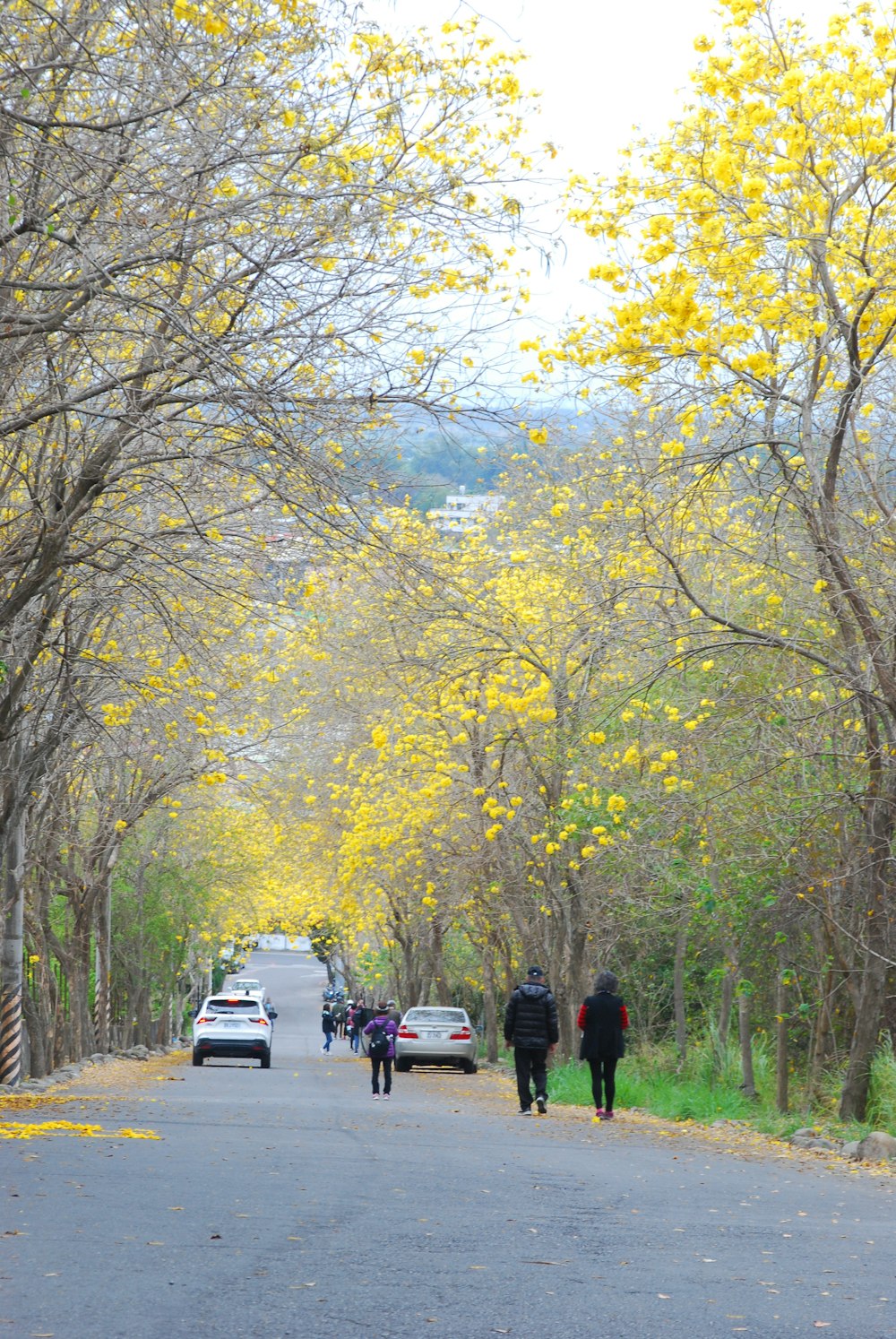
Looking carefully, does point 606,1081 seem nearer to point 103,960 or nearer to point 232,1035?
point 232,1035

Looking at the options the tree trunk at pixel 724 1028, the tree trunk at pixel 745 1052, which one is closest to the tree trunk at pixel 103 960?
the tree trunk at pixel 724 1028

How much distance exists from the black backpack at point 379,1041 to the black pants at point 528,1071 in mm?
3599

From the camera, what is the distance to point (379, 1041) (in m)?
21.1

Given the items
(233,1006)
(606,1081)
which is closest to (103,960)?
(233,1006)

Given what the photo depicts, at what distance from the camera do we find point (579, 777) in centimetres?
2225

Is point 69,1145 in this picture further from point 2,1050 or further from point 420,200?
point 2,1050

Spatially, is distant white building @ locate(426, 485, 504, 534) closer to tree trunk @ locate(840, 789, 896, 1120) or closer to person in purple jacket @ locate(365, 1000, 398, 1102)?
person in purple jacket @ locate(365, 1000, 398, 1102)

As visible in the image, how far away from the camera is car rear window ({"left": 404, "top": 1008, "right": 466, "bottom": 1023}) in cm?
3381

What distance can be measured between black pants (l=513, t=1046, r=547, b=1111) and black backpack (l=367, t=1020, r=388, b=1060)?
3599mm

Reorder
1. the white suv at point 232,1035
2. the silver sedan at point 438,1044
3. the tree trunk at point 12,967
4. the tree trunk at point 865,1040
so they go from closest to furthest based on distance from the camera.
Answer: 1. the tree trunk at point 865,1040
2. the tree trunk at point 12,967
3. the silver sedan at point 438,1044
4. the white suv at point 232,1035

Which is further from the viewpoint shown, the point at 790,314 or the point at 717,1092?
the point at 717,1092

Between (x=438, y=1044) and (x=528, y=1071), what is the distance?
15614 millimetres

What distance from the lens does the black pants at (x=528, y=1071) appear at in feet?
56.4

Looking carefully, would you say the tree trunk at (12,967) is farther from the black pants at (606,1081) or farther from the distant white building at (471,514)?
the black pants at (606,1081)
